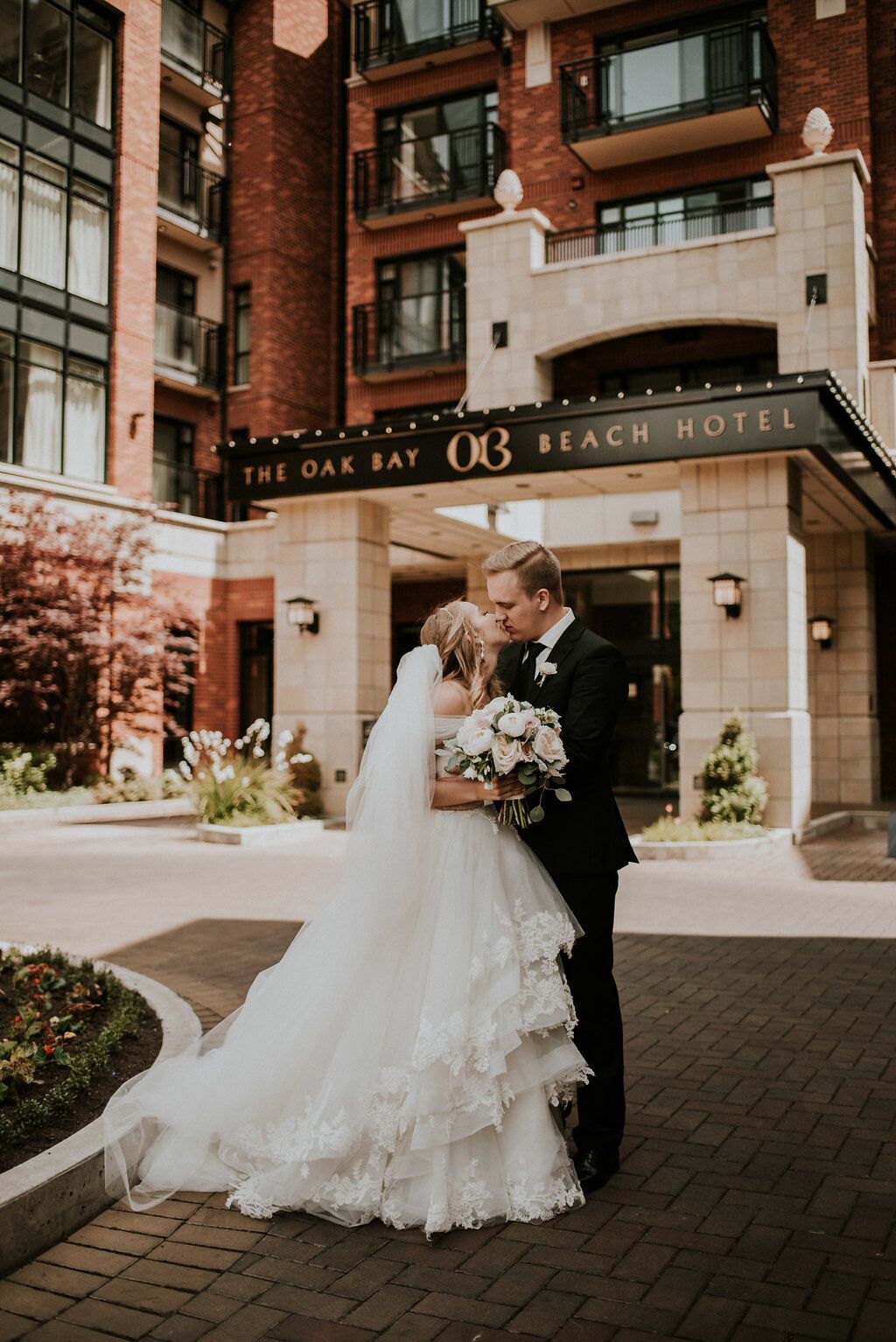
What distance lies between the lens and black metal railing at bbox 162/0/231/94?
25.5 metres

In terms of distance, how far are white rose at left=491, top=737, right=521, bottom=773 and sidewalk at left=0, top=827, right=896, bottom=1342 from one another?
1.54 meters

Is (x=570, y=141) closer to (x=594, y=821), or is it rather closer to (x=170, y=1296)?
(x=594, y=821)

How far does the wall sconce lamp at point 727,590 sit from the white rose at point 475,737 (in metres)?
10.7

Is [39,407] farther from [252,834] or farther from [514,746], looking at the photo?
[514,746]

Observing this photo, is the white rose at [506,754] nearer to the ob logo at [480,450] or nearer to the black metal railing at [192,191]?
the ob logo at [480,450]

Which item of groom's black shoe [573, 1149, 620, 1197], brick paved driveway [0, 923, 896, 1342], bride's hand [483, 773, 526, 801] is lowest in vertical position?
brick paved driveway [0, 923, 896, 1342]

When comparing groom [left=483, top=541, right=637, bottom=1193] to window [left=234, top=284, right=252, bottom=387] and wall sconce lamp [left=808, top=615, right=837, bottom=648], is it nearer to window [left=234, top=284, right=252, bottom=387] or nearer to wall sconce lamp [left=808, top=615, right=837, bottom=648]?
wall sconce lamp [left=808, top=615, right=837, bottom=648]

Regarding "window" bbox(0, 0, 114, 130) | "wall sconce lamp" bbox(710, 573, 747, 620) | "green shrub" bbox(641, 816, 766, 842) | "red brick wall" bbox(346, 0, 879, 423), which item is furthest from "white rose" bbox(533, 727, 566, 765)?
"window" bbox(0, 0, 114, 130)

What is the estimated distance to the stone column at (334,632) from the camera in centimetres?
1680

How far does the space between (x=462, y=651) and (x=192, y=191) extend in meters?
25.4

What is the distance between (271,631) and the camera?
24.9 meters

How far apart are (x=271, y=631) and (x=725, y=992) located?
19024 millimetres

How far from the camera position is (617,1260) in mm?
3551

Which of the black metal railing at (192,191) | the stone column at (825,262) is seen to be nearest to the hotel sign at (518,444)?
the stone column at (825,262)
